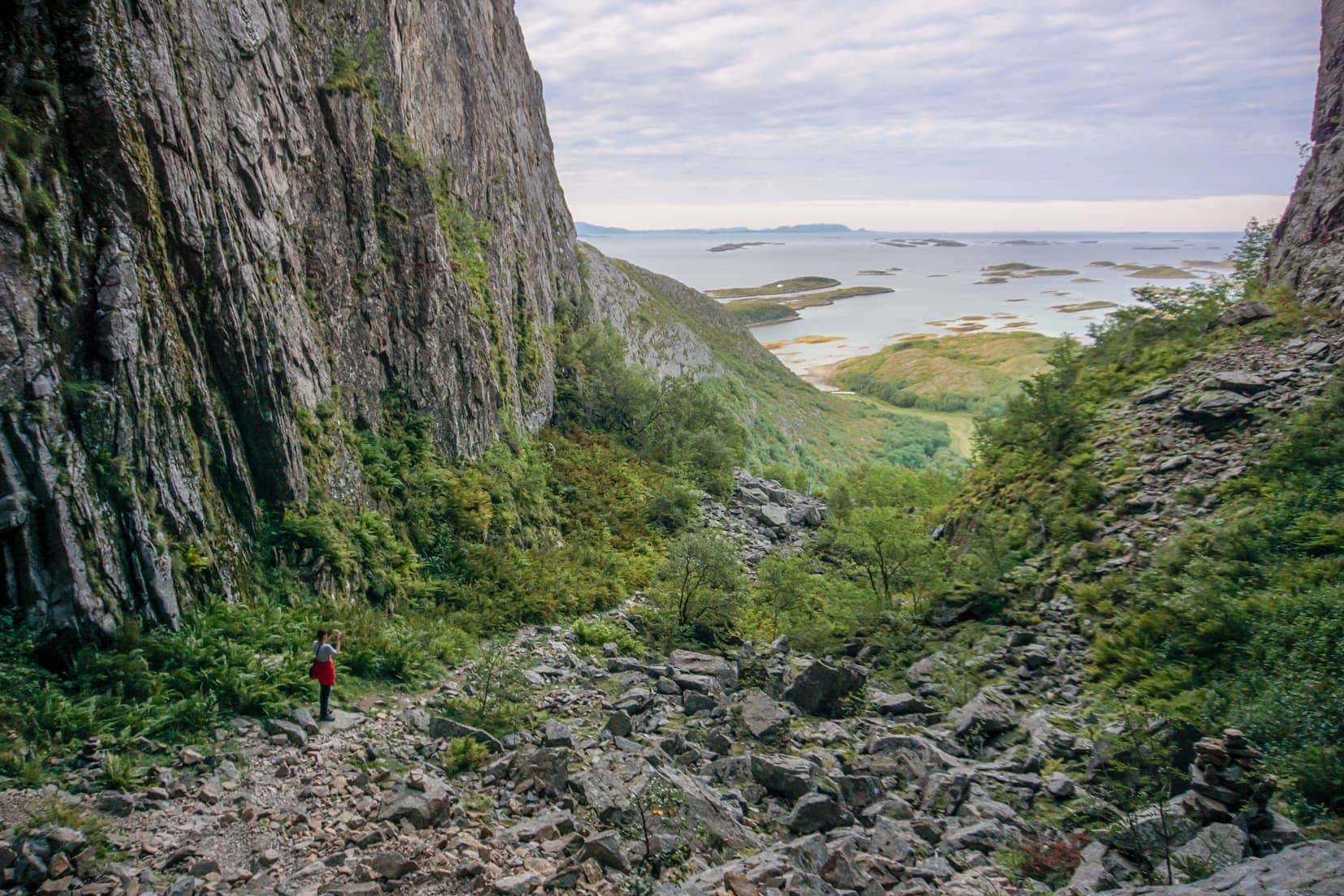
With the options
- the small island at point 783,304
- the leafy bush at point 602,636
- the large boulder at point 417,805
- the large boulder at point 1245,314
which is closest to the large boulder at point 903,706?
the leafy bush at point 602,636

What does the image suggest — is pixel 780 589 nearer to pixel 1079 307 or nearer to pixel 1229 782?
pixel 1229 782

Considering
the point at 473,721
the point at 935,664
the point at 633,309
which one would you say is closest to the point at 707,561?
the point at 935,664

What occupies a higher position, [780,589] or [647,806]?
[647,806]

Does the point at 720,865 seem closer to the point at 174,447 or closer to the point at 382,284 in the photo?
the point at 174,447

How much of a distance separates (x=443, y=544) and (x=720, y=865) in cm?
1067

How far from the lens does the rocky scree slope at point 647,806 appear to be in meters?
7.07

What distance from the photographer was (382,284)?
17.7m

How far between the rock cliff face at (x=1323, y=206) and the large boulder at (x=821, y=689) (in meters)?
14.0

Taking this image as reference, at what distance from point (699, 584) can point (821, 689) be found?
5750 millimetres

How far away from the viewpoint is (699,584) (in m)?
18.6

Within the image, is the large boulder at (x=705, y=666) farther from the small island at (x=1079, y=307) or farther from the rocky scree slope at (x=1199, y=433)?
the small island at (x=1079, y=307)

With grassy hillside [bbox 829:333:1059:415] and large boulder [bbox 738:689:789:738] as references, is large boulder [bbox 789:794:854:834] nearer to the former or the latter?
large boulder [bbox 738:689:789:738]

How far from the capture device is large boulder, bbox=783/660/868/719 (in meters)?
13.1

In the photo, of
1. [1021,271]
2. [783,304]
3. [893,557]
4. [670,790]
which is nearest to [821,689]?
[670,790]
